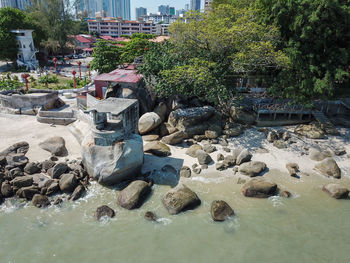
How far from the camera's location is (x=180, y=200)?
13883 millimetres

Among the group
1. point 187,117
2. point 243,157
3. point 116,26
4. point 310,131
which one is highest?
point 116,26

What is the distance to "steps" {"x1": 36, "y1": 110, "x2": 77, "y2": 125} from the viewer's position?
2217cm

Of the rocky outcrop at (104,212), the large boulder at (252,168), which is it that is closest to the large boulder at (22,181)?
the rocky outcrop at (104,212)

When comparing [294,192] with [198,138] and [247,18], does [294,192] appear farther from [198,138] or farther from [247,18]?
[247,18]

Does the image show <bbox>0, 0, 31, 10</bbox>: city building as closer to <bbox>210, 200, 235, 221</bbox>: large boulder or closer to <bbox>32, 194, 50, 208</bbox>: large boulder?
<bbox>32, 194, 50, 208</bbox>: large boulder

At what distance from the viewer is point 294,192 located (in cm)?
1553

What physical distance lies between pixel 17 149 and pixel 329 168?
21.9 metres

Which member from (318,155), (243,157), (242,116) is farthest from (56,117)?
(318,155)

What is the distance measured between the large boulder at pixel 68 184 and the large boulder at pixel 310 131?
18376 mm

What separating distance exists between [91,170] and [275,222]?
11093 millimetres

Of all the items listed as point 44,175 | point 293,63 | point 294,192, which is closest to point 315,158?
point 294,192

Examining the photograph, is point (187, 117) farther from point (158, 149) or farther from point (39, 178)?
point (39, 178)

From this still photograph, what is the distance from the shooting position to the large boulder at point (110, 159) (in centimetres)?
1517

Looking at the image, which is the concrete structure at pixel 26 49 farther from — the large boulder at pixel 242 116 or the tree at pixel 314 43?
the tree at pixel 314 43
